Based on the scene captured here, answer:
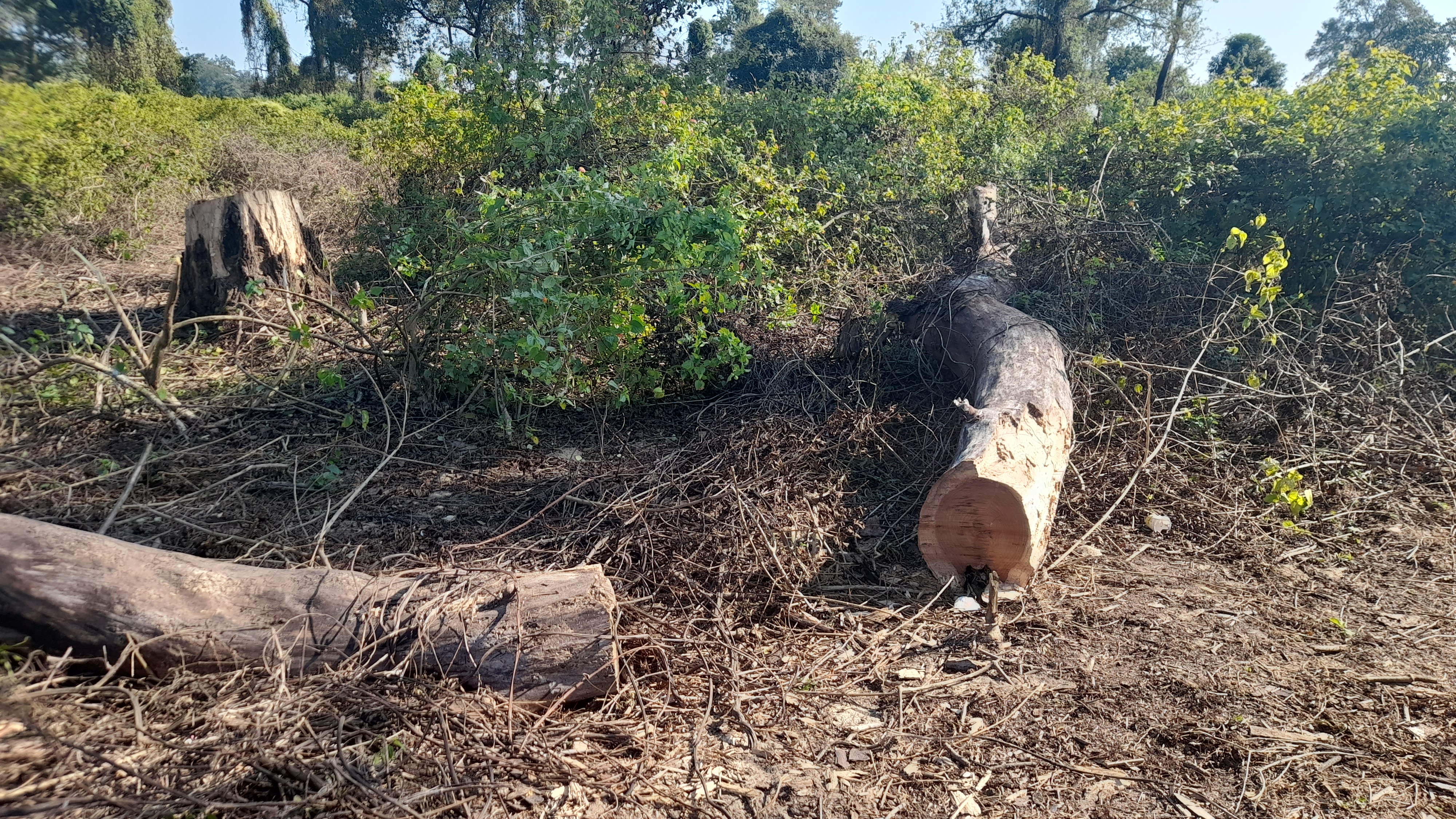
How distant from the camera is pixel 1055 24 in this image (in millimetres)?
19375

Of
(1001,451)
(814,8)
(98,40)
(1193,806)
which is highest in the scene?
(814,8)

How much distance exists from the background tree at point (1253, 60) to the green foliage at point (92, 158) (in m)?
23.8

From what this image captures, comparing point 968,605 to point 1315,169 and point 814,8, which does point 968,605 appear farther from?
point 814,8

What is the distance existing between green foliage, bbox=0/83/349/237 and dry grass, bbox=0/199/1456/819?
336cm

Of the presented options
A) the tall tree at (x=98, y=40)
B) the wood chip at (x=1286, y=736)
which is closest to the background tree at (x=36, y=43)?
the tall tree at (x=98, y=40)

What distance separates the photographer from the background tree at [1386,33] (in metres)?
20.9

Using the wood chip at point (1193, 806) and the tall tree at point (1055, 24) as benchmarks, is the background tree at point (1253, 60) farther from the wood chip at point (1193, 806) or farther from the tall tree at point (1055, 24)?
the wood chip at point (1193, 806)

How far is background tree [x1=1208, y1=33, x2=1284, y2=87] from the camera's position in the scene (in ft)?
73.0

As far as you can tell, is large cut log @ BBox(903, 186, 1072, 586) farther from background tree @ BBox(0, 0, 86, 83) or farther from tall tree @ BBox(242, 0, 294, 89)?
tall tree @ BBox(242, 0, 294, 89)

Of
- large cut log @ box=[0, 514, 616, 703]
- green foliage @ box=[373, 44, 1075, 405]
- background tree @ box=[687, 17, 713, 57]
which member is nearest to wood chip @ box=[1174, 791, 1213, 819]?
large cut log @ box=[0, 514, 616, 703]

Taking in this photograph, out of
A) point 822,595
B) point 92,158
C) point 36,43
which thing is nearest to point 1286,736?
point 822,595

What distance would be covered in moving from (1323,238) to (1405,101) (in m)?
1.33

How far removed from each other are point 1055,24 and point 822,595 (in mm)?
20477

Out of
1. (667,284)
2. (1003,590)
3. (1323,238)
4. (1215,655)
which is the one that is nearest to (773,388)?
(667,284)
